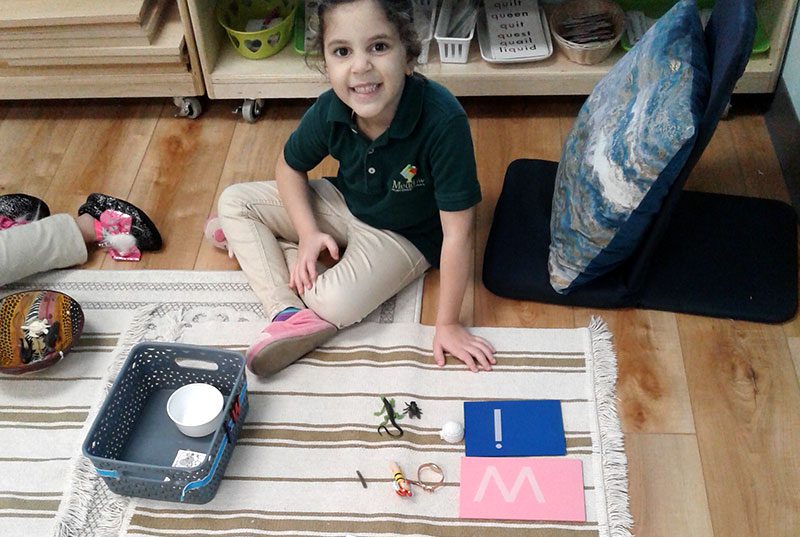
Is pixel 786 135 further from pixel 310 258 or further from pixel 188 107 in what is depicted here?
pixel 188 107

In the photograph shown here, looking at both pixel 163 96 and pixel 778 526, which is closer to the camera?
pixel 778 526

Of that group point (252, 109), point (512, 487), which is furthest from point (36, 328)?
point (512, 487)

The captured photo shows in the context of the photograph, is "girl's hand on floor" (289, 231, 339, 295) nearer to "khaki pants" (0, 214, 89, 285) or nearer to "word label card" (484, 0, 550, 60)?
"khaki pants" (0, 214, 89, 285)

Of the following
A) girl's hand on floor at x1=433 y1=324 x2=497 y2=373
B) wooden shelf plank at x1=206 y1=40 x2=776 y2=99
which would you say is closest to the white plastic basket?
wooden shelf plank at x1=206 y1=40 x2=776 y2=99

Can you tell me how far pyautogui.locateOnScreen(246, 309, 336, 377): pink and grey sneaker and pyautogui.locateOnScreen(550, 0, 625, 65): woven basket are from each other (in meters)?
0.77

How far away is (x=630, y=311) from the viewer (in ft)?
4.52

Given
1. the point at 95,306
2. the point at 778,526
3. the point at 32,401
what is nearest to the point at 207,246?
the point at 95,306

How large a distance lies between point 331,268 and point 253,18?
0.73 meters

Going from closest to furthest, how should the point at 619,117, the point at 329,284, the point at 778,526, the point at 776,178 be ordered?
the point at 778,526 < the point at 619,117 < the point at 329,284 < the point at 776,178

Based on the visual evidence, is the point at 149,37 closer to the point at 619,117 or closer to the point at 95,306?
the point at 95,306

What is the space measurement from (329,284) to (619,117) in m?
0.52

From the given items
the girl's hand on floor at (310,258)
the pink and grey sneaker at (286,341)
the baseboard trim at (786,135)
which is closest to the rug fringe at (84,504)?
the pink and grey sneaker at (286,341)

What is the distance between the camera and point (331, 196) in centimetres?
144

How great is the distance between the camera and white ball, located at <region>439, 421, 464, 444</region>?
1.20 meters
